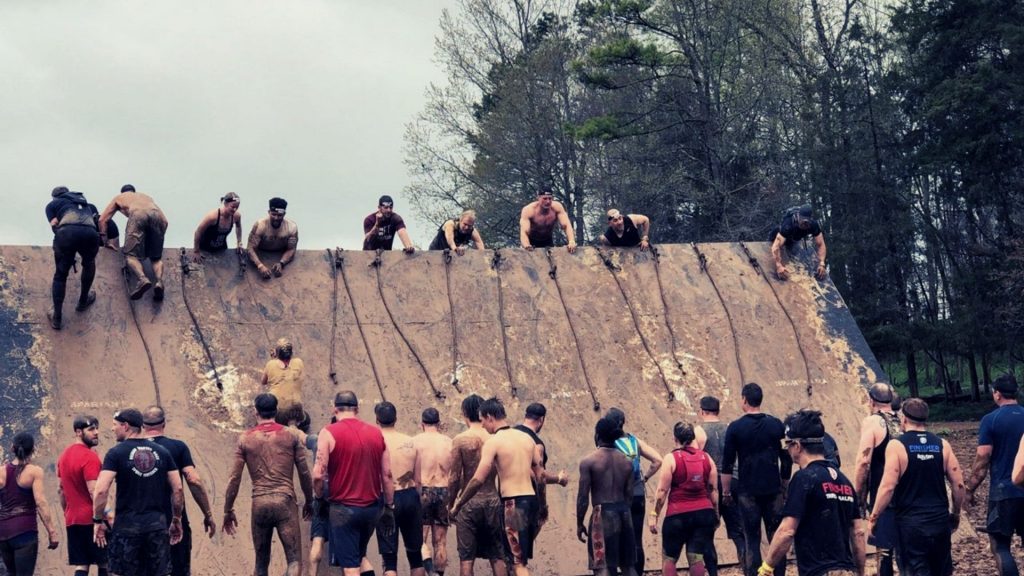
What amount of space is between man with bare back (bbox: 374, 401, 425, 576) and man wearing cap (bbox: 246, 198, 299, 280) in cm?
375

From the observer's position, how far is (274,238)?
12891 mm

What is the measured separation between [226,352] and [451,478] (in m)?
3.74

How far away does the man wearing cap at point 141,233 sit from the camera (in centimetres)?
1198

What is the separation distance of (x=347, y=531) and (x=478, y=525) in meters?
1.01

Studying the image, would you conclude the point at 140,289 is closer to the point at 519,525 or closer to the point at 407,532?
the point at 407,532

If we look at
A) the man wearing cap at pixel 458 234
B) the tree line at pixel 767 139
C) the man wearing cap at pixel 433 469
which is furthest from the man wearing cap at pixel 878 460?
the tree line at pixel 767 139

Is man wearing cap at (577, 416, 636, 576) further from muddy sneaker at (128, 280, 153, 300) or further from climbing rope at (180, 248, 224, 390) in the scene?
muddy sneaker at (128, 280, 153, 300)

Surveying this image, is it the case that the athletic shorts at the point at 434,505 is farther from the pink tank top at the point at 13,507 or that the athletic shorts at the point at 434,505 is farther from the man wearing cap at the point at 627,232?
the man wearing cap at the point at 627,232

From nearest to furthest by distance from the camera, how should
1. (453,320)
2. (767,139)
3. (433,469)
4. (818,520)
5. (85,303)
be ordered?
1. (818,520)
2. (433,469)
3. (85,303)
4. (453,320)
5. (767,139)

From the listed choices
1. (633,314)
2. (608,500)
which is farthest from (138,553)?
(633,314)

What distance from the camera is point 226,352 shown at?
11945mm

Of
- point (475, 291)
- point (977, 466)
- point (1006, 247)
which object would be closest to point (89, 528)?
point (475, 291)

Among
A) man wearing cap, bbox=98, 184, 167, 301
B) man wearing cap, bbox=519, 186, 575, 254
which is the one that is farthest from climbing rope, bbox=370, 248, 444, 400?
man wearing cap, bbox=98, 184, 167, 301

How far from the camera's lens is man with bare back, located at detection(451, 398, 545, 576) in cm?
883
